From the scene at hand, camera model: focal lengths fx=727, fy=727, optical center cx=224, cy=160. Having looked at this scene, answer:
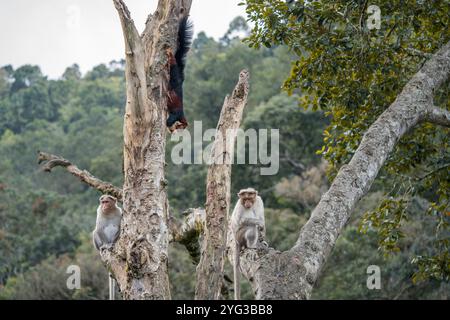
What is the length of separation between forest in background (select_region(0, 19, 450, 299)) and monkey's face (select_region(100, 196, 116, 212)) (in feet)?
9.57

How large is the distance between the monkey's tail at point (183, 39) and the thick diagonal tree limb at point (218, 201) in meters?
1.81

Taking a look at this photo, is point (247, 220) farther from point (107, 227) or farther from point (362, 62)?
point (362, 62)

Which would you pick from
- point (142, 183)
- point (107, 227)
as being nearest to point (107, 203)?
point (107, 227)

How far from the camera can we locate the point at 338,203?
5.27m

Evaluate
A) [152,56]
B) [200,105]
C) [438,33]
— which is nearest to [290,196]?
[200,105]

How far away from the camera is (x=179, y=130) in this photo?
9.15 meters

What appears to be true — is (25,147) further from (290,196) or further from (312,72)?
(312,72)

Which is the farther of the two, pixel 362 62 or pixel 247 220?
pixel 247 220

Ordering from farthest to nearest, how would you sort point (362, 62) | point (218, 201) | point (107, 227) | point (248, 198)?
point (107, 227)
point (248, 198)
point (362, 62)
point (218, 201)

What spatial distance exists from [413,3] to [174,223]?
3.52m

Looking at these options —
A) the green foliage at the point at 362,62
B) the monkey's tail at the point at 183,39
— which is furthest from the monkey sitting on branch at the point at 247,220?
the monkey's tail at the point at 183,39

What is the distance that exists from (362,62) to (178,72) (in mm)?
2078

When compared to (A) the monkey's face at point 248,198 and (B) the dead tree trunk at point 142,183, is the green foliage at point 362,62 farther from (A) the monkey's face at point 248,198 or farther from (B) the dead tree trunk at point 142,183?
(B) the dead tree trunk at point 142,183

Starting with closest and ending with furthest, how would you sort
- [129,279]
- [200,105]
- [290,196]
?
1. [129,279]
2. [290,196]
3. [200,105]
